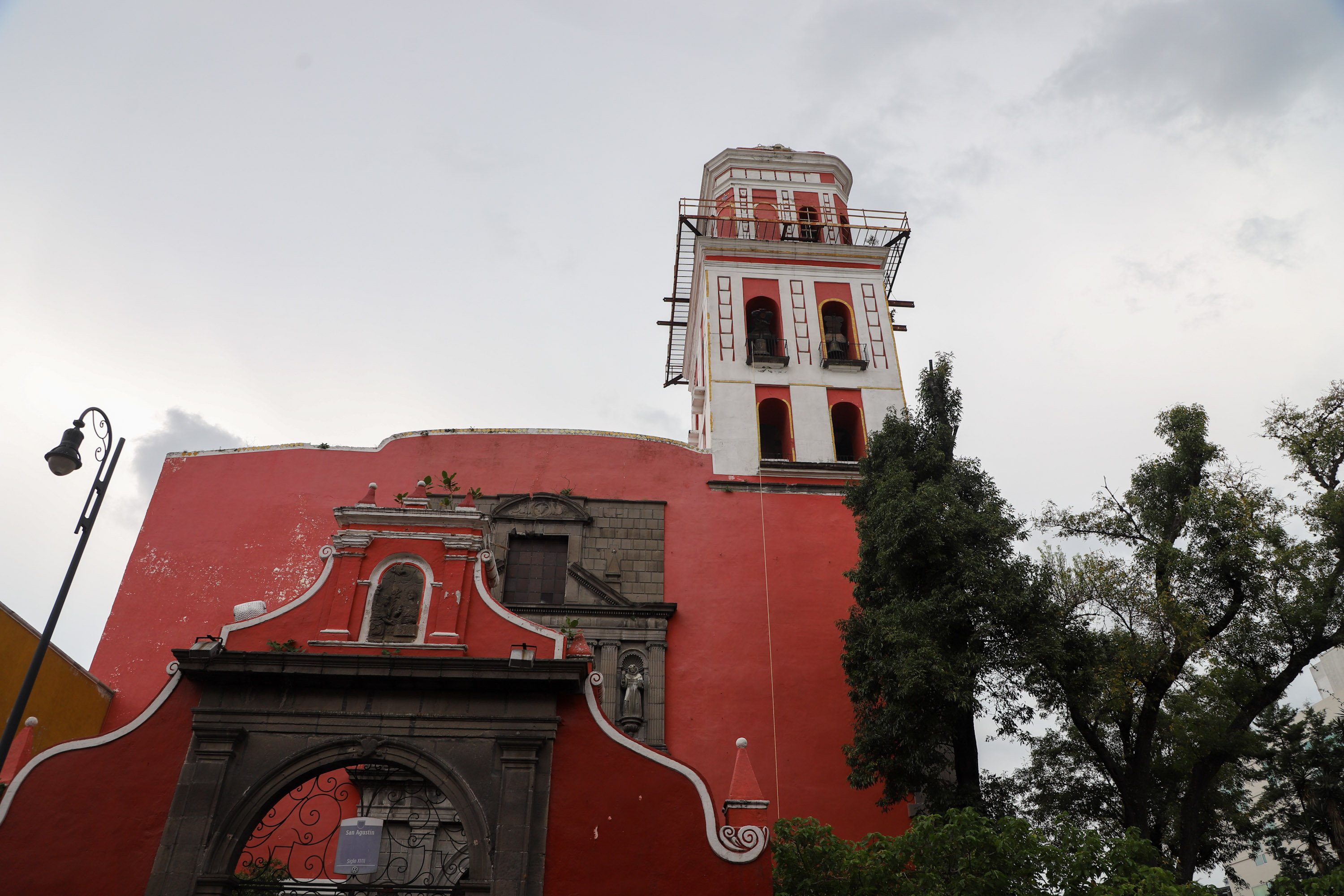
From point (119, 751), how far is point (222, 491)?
8.13 metres

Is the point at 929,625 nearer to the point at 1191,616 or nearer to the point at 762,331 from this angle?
the point at 1191,616

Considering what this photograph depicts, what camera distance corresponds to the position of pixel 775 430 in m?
20.8

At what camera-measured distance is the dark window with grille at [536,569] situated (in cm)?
1712

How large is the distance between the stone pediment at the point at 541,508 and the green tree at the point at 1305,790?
12.2 m

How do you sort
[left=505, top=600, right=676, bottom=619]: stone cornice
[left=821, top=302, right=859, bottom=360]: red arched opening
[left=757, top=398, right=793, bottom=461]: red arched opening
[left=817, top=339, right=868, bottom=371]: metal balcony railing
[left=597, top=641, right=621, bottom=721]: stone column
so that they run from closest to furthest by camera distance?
[left=597, top=641, right=621, bottom=721]: stone column < [left=505, top=600, right=676, bottom=619]: stone cornice < [left=757, top=398, right=793, bottom=461]: red arched opening < [left=817, top=339, right=868, bottom=371]: metal balcony railing < [left=821, top=302, right=859, bottom=360]: red arched opening

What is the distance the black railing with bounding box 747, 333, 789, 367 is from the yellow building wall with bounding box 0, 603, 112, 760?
1317 cm

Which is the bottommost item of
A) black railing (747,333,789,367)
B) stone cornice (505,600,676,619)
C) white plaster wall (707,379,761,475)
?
stone cornice (505,600,676,619)

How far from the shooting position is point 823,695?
1631cm

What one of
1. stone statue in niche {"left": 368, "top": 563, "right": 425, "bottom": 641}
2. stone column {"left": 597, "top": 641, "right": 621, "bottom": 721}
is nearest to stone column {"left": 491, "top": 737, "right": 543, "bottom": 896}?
stone statue in niche {"left": 368, "top": 563, "right": 425, "bottom": 641}

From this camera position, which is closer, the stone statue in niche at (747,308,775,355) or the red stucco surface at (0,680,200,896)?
the red stucco surface at (0,680,200,896)

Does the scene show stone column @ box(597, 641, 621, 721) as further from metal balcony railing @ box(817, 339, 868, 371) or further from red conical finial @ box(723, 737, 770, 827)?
metal balcony railing @ box(817, 339, 868, 371)

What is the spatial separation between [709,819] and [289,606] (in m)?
5.54

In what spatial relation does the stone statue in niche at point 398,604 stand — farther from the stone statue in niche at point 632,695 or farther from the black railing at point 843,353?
the black railing at point 843,353

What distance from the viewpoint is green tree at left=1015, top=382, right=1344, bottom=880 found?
497 inches
